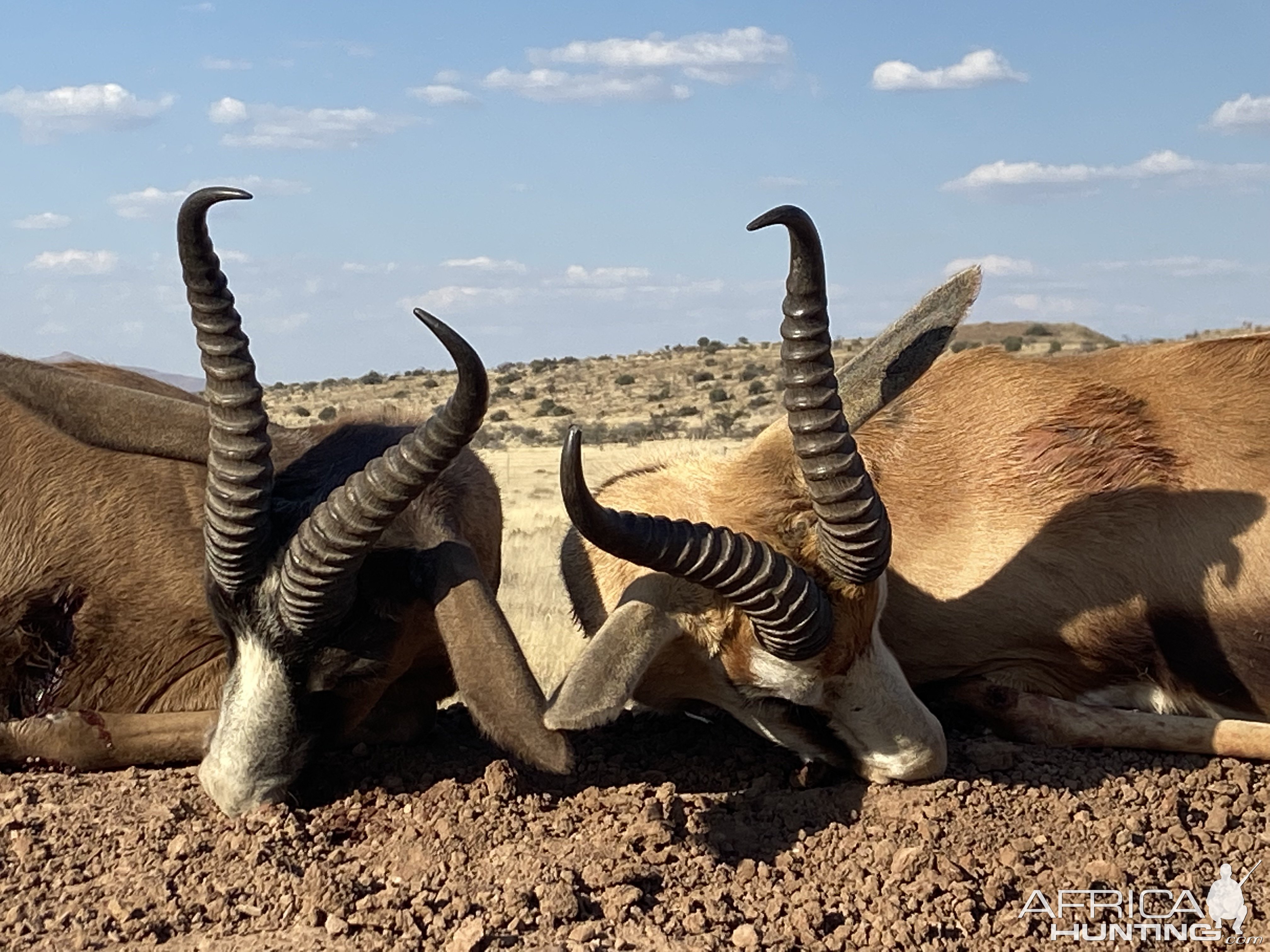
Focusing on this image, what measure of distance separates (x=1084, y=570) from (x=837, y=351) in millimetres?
36545

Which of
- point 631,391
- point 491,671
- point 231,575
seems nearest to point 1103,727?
point 491,671

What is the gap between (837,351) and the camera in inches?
1709

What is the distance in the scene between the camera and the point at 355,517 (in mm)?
5820

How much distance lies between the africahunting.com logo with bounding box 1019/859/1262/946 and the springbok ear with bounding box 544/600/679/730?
5.75 ft

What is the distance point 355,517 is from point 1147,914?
3446mm

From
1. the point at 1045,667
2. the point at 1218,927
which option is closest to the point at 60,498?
the point at 1045,667

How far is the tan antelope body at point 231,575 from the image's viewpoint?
5.87 metres

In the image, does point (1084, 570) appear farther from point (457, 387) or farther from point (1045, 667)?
point (457, 387)

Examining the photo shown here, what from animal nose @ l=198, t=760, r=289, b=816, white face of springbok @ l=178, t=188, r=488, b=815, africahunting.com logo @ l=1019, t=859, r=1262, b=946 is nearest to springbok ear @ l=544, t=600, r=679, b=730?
white face of springbok @ l=178, t=188, r=488, b=815

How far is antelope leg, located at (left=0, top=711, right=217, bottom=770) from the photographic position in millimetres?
6973

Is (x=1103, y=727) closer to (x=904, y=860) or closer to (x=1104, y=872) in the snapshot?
(x=1104, y=872)

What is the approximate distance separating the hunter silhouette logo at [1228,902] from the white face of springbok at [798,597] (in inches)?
50.2

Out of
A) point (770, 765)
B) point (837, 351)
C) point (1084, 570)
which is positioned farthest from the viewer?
point (837, 351)

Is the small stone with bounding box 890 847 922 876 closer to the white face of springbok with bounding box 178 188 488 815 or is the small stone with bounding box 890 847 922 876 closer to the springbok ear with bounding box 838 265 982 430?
the white face of springbok with bounding box 178 188 488 815
